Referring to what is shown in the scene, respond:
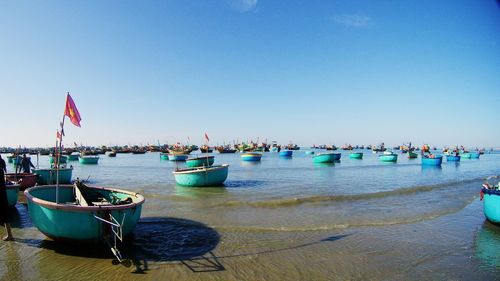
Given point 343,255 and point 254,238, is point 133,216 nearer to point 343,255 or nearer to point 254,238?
point 254,238

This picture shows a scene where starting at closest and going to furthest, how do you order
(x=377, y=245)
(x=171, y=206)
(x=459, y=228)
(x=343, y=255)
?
1. (x=343, y=255)
2. (x=377, y=245)
3. (x=459, y=228)
4. (x=171, y=206)

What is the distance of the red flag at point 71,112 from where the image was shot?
8062 millimetres

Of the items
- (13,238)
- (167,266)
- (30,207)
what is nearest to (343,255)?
(167,266)

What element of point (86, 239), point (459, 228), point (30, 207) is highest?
point (30, 207)

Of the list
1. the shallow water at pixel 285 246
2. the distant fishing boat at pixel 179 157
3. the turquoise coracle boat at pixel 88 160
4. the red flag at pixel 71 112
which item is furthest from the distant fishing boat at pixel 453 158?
the turquoise coracle boat at pixel 88 160

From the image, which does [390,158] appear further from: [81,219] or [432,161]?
[81,219]

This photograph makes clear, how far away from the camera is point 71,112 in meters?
8.12

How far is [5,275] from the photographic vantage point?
6.73 metres

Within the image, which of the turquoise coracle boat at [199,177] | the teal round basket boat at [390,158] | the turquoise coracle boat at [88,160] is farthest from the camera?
the teal round basket boat at [390,158]

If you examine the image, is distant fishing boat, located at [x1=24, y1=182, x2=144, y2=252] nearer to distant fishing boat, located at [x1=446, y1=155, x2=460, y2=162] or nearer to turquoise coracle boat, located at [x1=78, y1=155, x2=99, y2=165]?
turquoise coracle boat, located at [x1=78, y1=155, x2=99, y2=165]

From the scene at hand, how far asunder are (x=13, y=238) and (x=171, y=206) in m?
6.72

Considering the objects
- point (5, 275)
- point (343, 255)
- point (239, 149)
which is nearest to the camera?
point (5, 275)

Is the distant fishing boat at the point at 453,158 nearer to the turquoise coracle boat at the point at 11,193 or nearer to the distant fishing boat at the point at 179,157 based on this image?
the distant fishing boat at the point at 179,157

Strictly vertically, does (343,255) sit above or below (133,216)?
below
